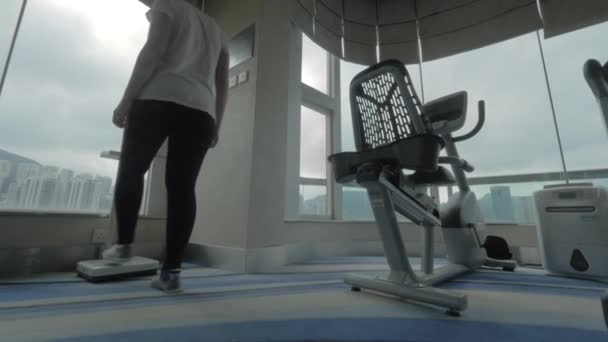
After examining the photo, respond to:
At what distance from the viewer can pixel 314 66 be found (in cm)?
277

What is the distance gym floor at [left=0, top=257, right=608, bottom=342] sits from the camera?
0.64 metres

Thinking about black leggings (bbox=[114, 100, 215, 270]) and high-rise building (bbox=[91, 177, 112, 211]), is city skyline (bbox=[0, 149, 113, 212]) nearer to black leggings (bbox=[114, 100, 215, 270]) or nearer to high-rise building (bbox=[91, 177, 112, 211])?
high-rise building (bbox=[91, 177, 112, 211])

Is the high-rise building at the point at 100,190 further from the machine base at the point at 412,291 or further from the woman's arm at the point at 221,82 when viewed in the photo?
the machine base at the point at 412,291

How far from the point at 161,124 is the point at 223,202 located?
89cm

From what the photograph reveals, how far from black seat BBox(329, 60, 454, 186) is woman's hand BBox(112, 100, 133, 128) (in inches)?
34.1

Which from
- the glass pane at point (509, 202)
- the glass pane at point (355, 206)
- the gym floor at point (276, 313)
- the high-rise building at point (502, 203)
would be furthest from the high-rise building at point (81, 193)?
the high-rise building at point (502, 203)

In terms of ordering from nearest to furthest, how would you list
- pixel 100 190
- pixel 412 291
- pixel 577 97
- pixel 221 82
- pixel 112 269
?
pixel 412 291 → pixel 112 269 → pixel 221 82 → pixel 100 190 → pixel 577 97

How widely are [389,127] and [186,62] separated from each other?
0.90 m

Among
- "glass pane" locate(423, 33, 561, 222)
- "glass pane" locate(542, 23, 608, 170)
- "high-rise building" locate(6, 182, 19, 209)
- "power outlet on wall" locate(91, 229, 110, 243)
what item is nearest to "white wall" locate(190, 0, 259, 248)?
"power outlet on wall" locate(91, 229, 110, 243)

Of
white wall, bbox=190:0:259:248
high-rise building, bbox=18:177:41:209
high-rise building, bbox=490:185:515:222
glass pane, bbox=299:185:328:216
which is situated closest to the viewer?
high-rise building, bbox=18:177:41:209

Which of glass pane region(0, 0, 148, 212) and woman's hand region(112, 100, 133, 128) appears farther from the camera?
glass pane region(0, 0, 148, 212)

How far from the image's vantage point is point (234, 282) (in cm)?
126

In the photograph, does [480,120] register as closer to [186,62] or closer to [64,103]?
[186,62]

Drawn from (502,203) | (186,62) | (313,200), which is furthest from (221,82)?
(502,203)
